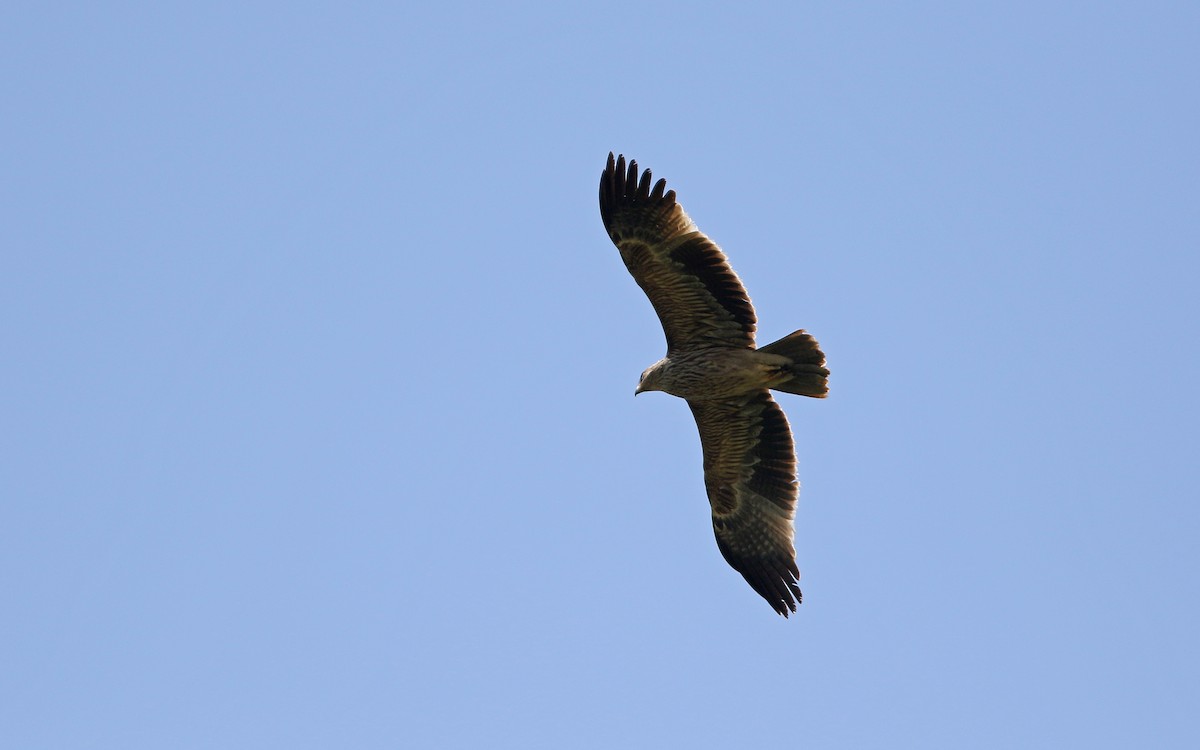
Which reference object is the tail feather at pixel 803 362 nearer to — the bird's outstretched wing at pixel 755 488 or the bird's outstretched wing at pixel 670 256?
the bird's outstretched wing at pixel 670 256

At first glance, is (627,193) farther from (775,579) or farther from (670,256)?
(775,579)

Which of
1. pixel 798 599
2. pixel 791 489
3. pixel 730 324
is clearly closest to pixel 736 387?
pixel 730 324

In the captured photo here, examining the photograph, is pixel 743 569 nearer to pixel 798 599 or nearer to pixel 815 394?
pixel 798 599

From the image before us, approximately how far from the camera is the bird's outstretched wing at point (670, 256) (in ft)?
34.1

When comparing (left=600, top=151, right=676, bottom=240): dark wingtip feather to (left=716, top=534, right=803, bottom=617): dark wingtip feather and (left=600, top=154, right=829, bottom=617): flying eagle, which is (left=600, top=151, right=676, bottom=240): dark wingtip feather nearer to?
(left=600, top=154, right=829, bottom=617): flying eagle

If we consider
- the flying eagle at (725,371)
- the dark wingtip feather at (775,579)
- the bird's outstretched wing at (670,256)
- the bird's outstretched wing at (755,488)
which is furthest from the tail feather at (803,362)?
the dark wingtip feather at (775,579)

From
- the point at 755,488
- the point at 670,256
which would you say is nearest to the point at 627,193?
the point at 670,256

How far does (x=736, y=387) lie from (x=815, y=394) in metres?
0.64

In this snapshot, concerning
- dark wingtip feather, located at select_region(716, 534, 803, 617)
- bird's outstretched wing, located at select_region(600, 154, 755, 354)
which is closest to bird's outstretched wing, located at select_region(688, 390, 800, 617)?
dark wingtip feather, located at select_region(716, 534, 803, 617)

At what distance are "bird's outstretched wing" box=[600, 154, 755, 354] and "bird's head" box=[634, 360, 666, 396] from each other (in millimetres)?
524

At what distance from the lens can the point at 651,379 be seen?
35.9 feet

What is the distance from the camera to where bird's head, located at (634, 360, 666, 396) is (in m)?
10.9

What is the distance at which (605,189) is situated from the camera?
10516 millimetres

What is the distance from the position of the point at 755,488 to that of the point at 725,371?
143cm
